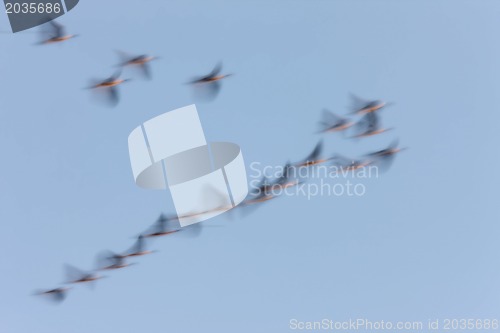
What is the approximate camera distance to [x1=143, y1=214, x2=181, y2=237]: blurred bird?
65.6 inches

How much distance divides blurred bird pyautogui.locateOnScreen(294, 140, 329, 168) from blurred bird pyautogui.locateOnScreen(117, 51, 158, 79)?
0.48 meters

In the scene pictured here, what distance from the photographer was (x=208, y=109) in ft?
5.48

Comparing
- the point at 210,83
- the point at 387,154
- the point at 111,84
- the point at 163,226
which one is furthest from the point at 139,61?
the point at 387,154

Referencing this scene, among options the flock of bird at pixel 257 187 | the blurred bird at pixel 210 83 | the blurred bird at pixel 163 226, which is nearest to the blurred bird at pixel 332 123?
the flock of bird at pixel 257 187

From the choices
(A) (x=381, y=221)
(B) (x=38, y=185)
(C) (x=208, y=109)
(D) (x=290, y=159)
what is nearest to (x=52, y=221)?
(B) (x=38, y=185)

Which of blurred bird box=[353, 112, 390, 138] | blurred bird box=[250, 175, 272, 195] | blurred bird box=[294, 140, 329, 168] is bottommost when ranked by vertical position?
blurred bird box=[250, 175, 272, 195]

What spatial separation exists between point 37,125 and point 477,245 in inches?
49.0

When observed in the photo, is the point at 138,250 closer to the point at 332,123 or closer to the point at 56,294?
the point at 56,294

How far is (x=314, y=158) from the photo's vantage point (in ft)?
5.49

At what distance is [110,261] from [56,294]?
175 mm

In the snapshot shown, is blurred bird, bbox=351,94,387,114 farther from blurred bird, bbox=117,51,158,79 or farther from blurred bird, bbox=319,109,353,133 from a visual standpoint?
blurred bird, bbox=117,51,158,79

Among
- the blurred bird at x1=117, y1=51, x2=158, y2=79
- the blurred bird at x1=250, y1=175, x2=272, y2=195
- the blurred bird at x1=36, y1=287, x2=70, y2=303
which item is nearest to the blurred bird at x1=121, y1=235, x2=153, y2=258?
the blurred bird at x1=36, y1=287, x2=70, y2=303

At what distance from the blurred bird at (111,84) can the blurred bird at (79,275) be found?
47 centimetres

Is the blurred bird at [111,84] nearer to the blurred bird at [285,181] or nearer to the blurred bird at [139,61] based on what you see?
the blurred bird at [139,61]
